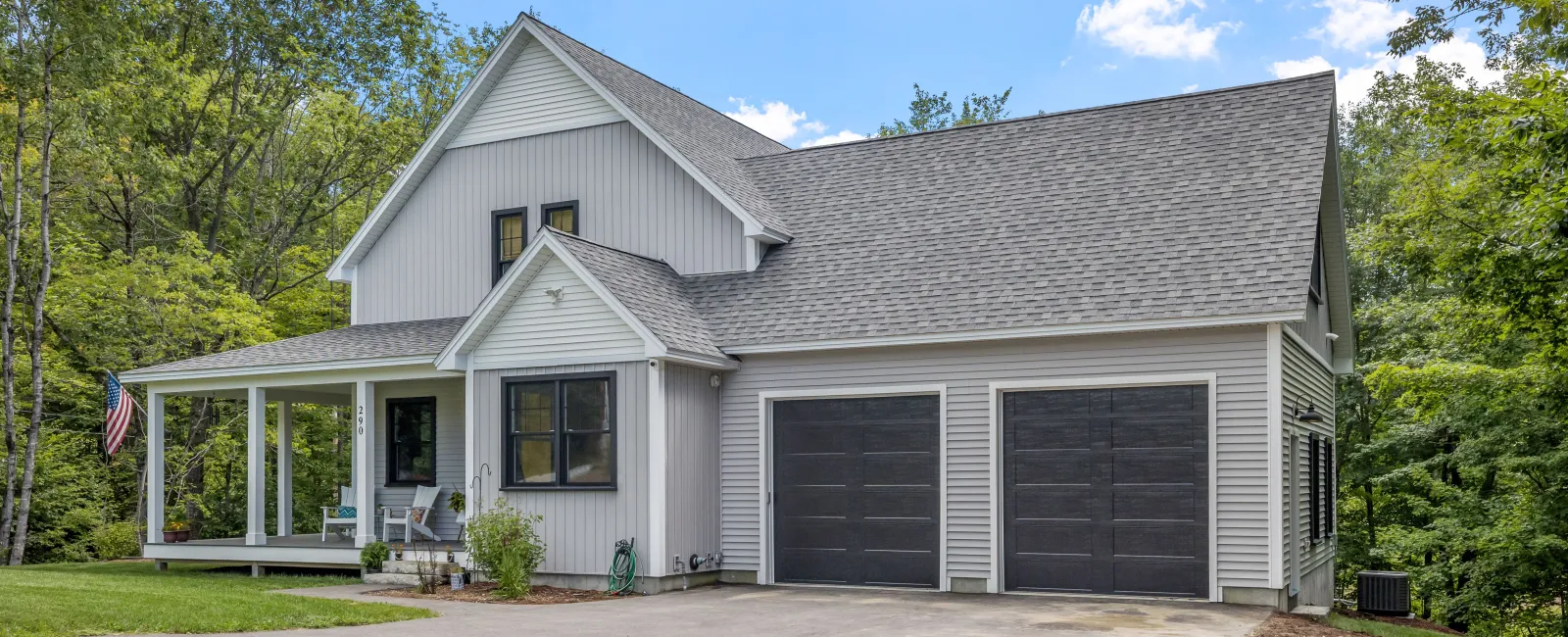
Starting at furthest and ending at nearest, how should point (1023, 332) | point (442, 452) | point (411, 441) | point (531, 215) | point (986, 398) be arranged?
point (411, 441)
point (442, 452)
point (531, 215)
point (986, 398)
point (1023, 332)

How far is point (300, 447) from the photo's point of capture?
91.6ft

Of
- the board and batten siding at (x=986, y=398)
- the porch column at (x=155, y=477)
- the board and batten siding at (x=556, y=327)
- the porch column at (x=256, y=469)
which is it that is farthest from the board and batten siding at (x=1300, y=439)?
the porch column at (x=155, y=477)

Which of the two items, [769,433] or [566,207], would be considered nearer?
[769,433]

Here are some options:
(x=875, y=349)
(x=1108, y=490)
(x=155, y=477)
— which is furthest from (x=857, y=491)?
(x=155, y=477)

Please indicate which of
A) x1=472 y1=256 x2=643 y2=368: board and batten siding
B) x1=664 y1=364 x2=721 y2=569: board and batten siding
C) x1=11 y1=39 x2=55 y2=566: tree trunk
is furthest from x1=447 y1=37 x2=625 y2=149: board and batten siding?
x1=11 y1=39 x2=55 y2=566: tree trunk

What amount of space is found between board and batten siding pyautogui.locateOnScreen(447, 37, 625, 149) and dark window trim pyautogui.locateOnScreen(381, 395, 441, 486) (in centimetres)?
386

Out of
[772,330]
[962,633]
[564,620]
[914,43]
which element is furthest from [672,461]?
[914,43]

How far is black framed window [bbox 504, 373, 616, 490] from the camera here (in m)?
14.3

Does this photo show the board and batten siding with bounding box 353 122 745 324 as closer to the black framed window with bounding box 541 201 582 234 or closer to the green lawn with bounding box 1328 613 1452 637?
the black framed window with bounding box 541 201 582 234

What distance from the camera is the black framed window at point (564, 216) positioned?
17.4 m

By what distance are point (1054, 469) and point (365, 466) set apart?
9.26m

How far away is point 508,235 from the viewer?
18016mm

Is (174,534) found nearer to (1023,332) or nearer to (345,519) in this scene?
(345,519)

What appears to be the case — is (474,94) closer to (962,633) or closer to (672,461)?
(672,461)
